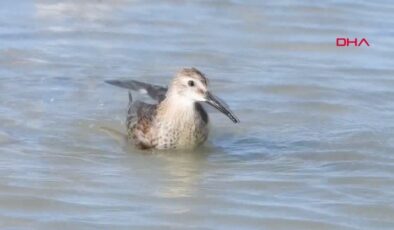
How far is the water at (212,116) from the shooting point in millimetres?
7656

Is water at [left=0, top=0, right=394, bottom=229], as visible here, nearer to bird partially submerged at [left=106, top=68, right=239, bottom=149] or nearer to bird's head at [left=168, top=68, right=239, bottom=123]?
bird partially submerged at [left=106, top=68, right=239, bottom=149]

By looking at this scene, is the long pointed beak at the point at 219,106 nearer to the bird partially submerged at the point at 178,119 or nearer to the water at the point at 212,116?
the bird partially submerged at the point at 178,119

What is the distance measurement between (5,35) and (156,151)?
11.1 ft

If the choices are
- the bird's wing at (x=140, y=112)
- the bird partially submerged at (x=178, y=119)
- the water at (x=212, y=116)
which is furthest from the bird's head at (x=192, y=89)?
→ the water at (x=212, y=116)

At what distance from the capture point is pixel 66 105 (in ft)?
33.1

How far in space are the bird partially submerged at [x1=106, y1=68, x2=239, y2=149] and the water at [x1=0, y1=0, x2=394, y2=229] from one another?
0.14 m

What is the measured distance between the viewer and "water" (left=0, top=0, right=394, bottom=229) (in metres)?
7.66

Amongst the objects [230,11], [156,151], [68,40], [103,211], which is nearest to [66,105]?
[156,151]

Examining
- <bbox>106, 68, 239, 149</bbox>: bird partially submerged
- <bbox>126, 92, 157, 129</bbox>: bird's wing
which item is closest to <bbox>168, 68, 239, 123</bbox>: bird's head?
<bbox>106, 68, 239, 149</bbox>: bird partially submerged

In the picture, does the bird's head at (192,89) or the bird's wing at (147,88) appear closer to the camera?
the bird's head at (192,89)

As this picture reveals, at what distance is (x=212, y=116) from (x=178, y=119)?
92cm

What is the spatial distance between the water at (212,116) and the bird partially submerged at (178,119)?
14cm

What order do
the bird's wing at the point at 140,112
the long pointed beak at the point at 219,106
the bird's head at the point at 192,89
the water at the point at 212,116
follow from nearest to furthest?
the water at the point at 212,116 → the long pointed beak at the point at 219,106 → the bird's head at the point at 192,89 → the bird's wing at the point at 140,112

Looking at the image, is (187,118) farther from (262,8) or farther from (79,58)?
(262,8)
